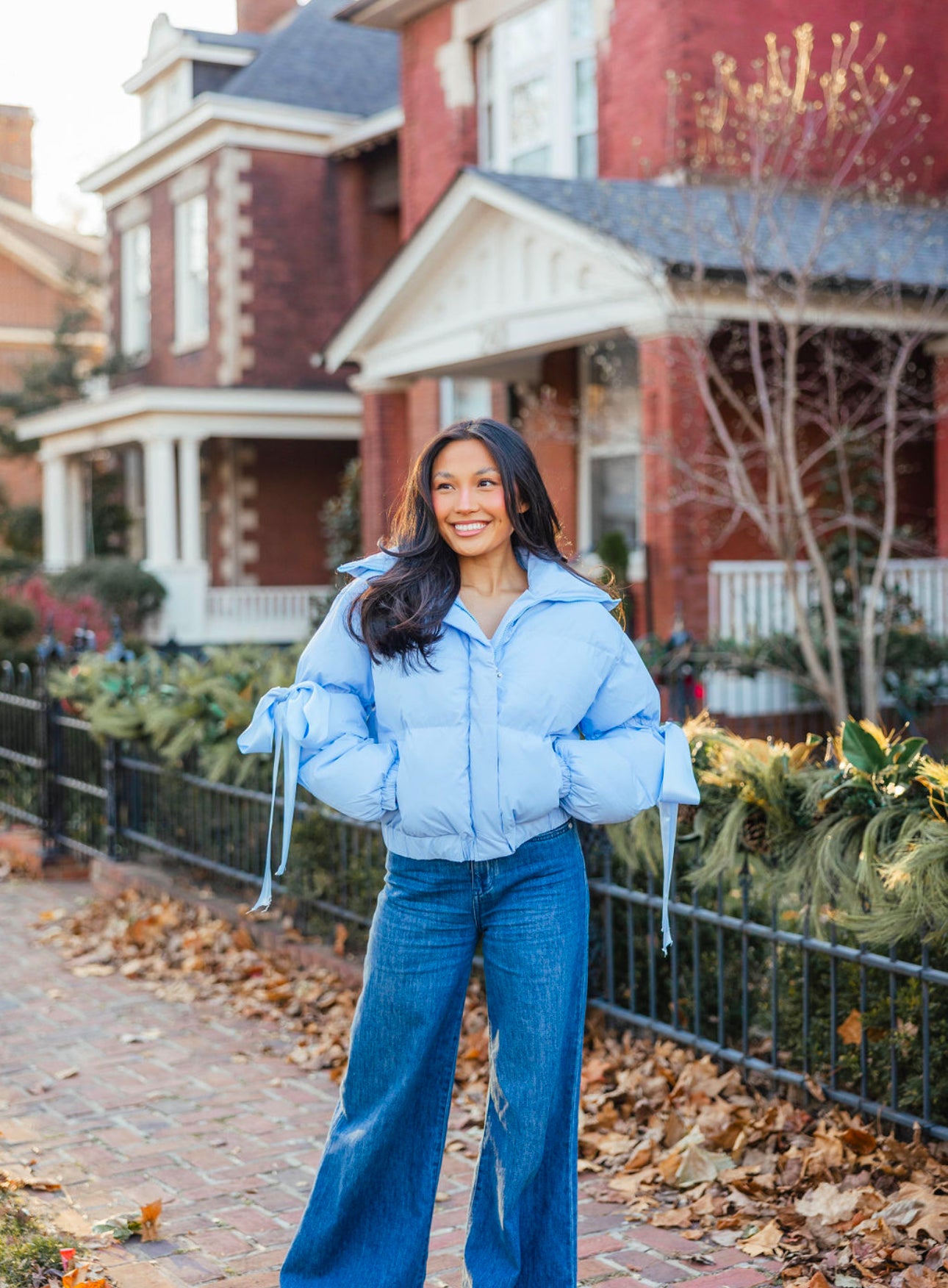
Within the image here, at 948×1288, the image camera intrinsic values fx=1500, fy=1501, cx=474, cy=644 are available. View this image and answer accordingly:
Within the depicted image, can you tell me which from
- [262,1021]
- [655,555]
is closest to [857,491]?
[655,555]

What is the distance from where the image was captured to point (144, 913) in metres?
7.46

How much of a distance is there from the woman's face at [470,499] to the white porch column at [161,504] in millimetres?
17738

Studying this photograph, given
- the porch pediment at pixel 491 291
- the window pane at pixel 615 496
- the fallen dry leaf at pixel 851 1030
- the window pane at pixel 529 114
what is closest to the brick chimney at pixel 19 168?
the window pane at pixel 529 114

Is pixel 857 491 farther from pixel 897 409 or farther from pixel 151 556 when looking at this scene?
pixel 151 556

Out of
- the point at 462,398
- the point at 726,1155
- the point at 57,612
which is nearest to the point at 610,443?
the point at 462,398

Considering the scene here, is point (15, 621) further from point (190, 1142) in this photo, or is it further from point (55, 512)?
point (55, 512)

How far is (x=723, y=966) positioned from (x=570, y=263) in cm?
869

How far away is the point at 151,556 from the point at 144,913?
13.7 m

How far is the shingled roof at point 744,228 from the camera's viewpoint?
34.8 feet

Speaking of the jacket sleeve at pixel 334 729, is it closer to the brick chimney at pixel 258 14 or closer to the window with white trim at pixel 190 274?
the window with white trim at pixel 190 274

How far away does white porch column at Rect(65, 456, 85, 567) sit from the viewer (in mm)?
23719

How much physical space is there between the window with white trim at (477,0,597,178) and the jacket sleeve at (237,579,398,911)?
13.2 metres

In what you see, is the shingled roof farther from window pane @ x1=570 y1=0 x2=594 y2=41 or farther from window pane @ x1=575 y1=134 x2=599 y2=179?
Answer: window pane @ x1=570 y1=0 x2=594 y2=41

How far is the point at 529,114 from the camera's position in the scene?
16.2 meters
